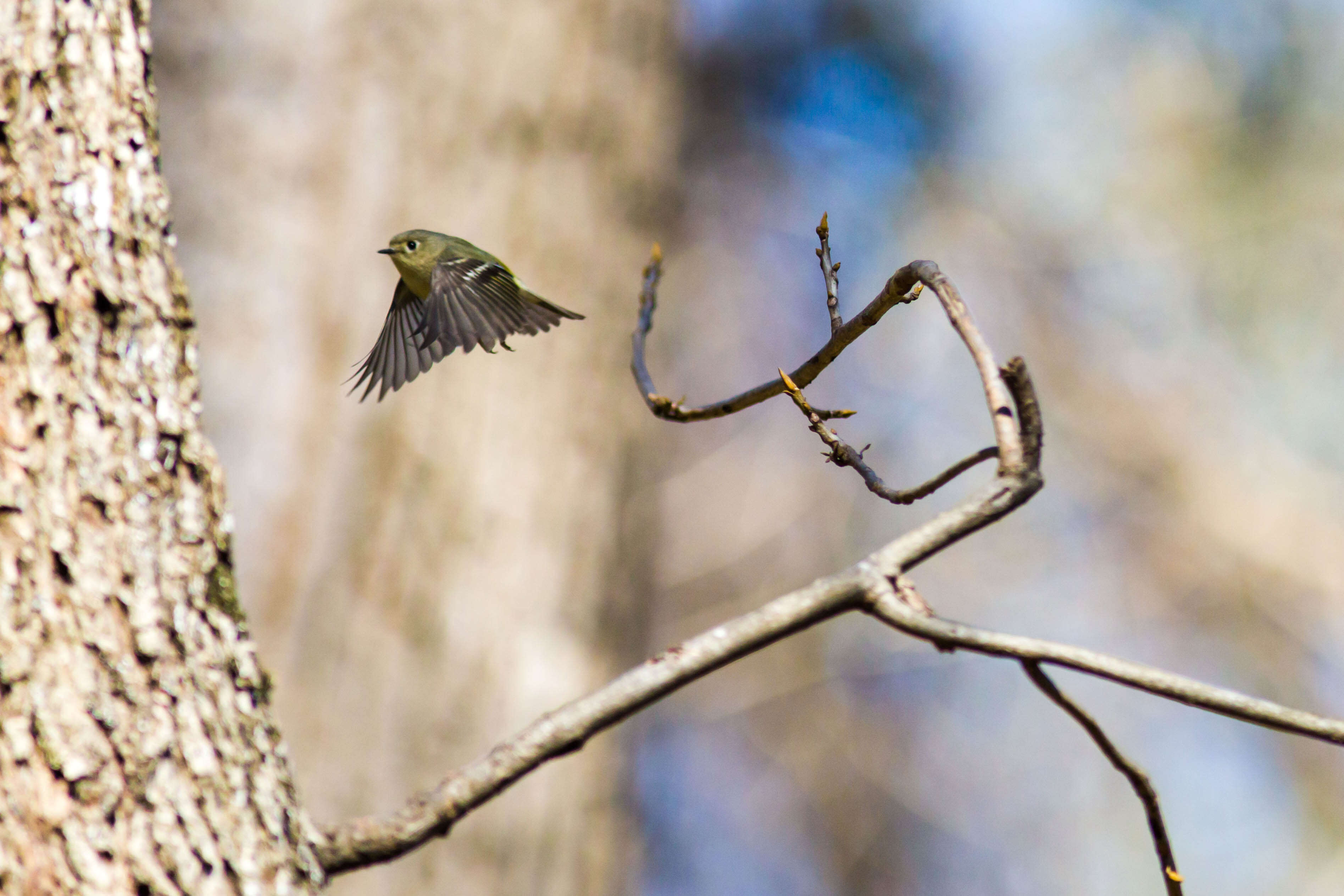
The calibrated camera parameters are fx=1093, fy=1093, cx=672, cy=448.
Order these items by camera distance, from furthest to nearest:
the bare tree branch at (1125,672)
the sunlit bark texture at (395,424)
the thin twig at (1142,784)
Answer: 1. the sunlit bark texture at (395,424)
2. the thin twig at (1142,784)
3. the bare tree branch at (1125,672)

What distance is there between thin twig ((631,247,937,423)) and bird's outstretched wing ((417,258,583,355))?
3.5 inches

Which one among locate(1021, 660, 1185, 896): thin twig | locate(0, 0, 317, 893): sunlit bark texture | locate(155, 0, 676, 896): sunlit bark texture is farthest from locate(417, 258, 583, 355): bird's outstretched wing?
locate(155, 0, 676, 896): sunlit bark texture

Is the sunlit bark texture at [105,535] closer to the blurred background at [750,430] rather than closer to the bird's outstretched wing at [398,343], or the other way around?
the bird's outstretched wing at [398,343]

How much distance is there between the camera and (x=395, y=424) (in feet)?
7.79

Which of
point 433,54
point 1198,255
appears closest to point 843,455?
point 433,54

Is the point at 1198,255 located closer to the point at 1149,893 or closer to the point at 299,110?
the point at 1149,893

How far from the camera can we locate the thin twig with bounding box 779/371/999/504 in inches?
27.3

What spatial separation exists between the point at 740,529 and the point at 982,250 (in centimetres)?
209

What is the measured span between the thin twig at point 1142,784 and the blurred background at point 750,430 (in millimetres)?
1727

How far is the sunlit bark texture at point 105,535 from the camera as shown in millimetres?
797

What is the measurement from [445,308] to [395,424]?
1571 mm

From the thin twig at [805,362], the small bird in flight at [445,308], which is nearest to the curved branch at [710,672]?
the thin twig at [805,362]

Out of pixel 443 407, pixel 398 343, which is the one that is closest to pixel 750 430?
pixel 443 407

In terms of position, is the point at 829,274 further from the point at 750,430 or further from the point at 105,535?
the point at 750,430
